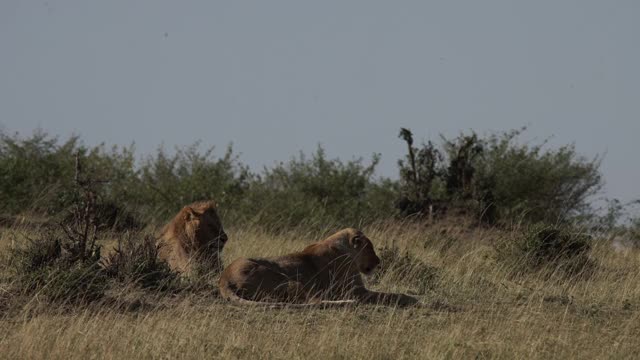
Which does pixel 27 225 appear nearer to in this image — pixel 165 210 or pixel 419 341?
pixel 165 210

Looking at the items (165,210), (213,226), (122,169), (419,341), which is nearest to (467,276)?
(213,226)

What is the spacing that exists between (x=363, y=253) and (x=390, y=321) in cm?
254

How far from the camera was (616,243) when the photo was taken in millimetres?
18312

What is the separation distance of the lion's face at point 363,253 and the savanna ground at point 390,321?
300mm

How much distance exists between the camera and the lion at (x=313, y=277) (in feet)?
38.9

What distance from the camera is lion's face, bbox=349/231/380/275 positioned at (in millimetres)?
13008

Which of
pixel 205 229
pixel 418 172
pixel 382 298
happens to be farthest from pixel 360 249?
pixel 418 172

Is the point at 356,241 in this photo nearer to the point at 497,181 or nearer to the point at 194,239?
the point at 194,239

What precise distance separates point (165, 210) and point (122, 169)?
3387 mm

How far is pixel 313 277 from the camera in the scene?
1255 centimetres

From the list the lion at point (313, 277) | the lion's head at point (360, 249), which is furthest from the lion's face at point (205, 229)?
the lion's head at point (360, 249)

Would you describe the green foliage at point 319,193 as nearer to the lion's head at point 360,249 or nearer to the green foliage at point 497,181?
the green foliage at point 497,181

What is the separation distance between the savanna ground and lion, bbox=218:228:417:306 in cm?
29

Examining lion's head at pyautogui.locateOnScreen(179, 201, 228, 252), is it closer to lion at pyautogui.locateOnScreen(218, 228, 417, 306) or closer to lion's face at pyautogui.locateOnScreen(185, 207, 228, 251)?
lion's face at pyautogui.locateOnScreen(185, 207, 228, 251)
